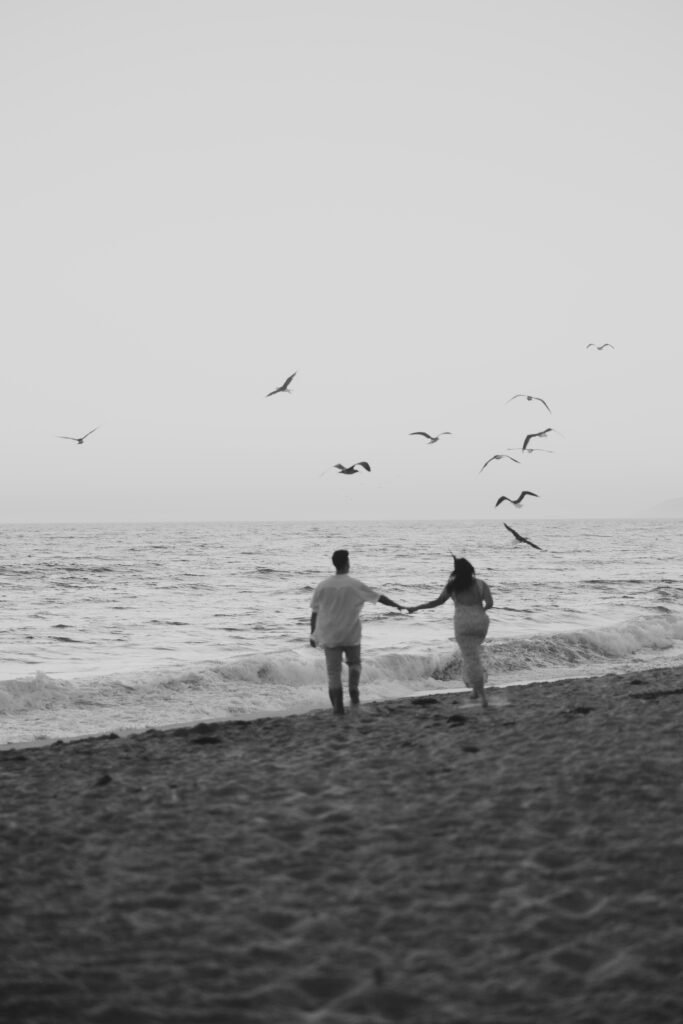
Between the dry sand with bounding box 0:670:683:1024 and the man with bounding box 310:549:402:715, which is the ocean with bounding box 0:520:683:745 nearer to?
the man with bounding box 310:549:402:715

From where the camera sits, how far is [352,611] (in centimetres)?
1014

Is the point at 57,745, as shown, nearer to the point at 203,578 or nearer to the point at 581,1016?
the point at 581,1016

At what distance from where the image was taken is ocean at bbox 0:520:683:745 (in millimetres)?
14078

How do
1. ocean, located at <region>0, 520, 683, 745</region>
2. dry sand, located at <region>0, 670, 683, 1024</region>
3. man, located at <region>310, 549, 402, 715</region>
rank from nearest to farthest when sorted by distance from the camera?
dry sand, located at <region>0, 670, 683, 1024</region> < man, located at <region>310, 549, 402, 715</region> < ocean, located at <region>0, 520, 683, 745</region>

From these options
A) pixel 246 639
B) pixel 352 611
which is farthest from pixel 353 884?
pixel 246 639

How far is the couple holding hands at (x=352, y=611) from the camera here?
1012cm

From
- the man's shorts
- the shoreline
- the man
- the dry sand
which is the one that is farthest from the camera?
the shoreline

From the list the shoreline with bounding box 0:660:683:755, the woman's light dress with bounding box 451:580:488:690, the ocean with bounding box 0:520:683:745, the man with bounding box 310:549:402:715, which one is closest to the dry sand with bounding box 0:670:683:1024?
the man with bounding box 310:549:402:715

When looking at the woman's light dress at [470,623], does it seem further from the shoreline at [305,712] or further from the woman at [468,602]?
the shoreline at [305,712]

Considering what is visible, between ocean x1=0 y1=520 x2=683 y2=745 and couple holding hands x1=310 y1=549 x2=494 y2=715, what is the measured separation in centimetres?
321

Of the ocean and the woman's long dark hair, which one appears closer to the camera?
the woman's long dark hair

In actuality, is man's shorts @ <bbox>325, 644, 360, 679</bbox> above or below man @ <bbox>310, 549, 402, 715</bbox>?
below

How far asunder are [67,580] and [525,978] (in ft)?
120

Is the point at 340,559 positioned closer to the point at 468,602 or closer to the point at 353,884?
the point at 468,602
